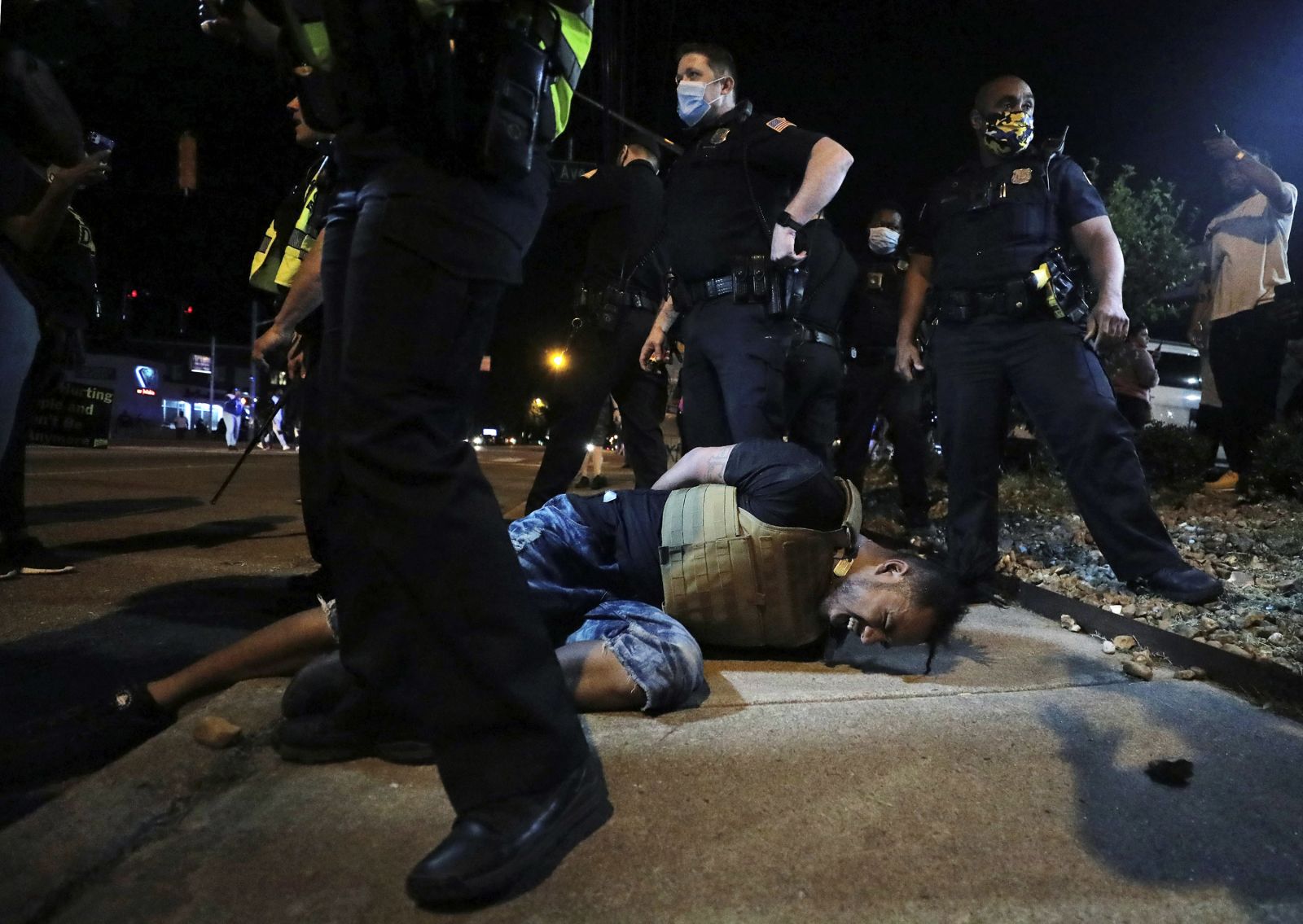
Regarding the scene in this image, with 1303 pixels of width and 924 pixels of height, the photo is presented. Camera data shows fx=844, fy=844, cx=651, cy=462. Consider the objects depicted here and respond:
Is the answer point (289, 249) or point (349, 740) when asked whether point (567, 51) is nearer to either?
point (349, 740)

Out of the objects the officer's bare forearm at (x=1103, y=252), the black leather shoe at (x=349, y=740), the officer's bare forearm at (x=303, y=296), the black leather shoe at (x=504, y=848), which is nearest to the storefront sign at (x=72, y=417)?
the officer's bare forearm at (x=303, y=296)

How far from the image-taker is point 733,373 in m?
3.42

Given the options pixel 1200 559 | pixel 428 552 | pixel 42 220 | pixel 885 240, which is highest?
pixel 885 240

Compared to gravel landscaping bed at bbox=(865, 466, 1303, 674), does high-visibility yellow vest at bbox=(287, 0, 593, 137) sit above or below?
above

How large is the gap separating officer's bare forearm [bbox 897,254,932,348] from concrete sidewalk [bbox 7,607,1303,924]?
227 centimetres

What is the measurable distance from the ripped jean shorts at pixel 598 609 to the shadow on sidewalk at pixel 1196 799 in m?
0.85

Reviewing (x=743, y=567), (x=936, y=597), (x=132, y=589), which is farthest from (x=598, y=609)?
(x=132, y=589)

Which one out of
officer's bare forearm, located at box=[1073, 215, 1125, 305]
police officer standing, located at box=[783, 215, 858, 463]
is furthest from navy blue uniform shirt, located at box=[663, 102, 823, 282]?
officer's bare forearm, located at box=[1073, 215, 1125, 305]

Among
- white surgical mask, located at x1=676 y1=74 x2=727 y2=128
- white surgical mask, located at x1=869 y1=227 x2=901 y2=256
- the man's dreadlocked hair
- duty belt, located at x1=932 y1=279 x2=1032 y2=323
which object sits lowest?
the man's dreadlocked hair

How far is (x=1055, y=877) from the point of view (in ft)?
4.28

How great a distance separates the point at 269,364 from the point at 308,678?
159 cm

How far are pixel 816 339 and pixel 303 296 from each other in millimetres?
2200

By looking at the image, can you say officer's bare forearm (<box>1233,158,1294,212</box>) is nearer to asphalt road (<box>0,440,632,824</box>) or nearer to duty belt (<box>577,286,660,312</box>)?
duty belt (<box>577,286,660,312</box>)

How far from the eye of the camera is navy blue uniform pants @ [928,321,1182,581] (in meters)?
3.06
